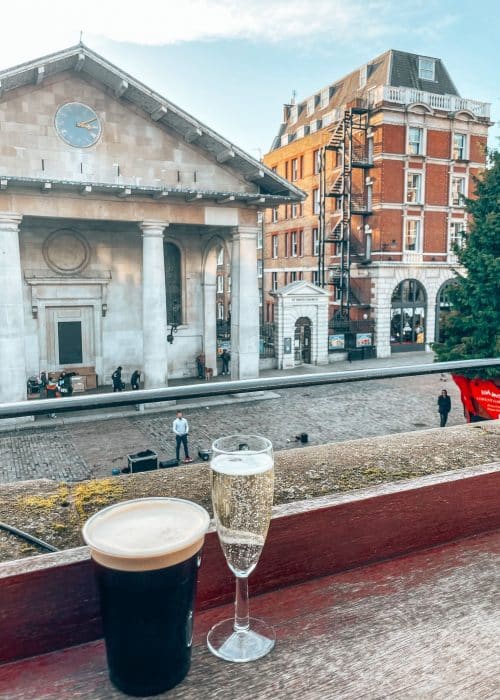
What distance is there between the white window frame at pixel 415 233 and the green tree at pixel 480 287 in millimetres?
17930

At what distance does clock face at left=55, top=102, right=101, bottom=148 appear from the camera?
1984 centimetres

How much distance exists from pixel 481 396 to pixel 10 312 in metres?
15.5

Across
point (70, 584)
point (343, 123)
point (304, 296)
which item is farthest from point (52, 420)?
point (343, 123)

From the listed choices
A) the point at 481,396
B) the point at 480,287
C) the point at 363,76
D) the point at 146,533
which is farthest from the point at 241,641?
the point at 363,76

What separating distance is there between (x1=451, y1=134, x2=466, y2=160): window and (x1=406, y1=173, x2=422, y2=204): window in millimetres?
3219

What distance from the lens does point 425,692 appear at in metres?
1.48

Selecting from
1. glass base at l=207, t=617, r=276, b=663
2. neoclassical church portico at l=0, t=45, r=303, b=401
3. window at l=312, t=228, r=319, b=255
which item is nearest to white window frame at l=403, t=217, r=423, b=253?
window at l=312, t=228, r=319, b=255

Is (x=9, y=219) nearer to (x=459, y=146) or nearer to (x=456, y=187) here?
(x=456, y=187)

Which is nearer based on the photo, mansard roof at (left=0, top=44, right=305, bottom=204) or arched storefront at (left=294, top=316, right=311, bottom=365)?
mansard roof at (left=0, top=44, right=305, bottom=204)

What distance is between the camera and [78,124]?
20094 millimetres

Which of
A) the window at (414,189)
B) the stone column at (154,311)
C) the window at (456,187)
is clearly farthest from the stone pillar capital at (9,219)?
the window at (456,187)

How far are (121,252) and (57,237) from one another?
289 cm

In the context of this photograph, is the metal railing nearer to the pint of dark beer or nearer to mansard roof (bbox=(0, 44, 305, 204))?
the pint of dark beer

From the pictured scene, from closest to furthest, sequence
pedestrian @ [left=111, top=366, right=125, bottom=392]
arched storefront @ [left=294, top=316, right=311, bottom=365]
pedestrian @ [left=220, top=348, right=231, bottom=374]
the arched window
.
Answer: pedestrian @ [left=111, top=366, right=125, bottom=392]
the arched window
pedestrian @ [left=220, top=348, right=231, bottom=374]
arched storefront @ [left=294, top=316, right=311, bottom=365]
